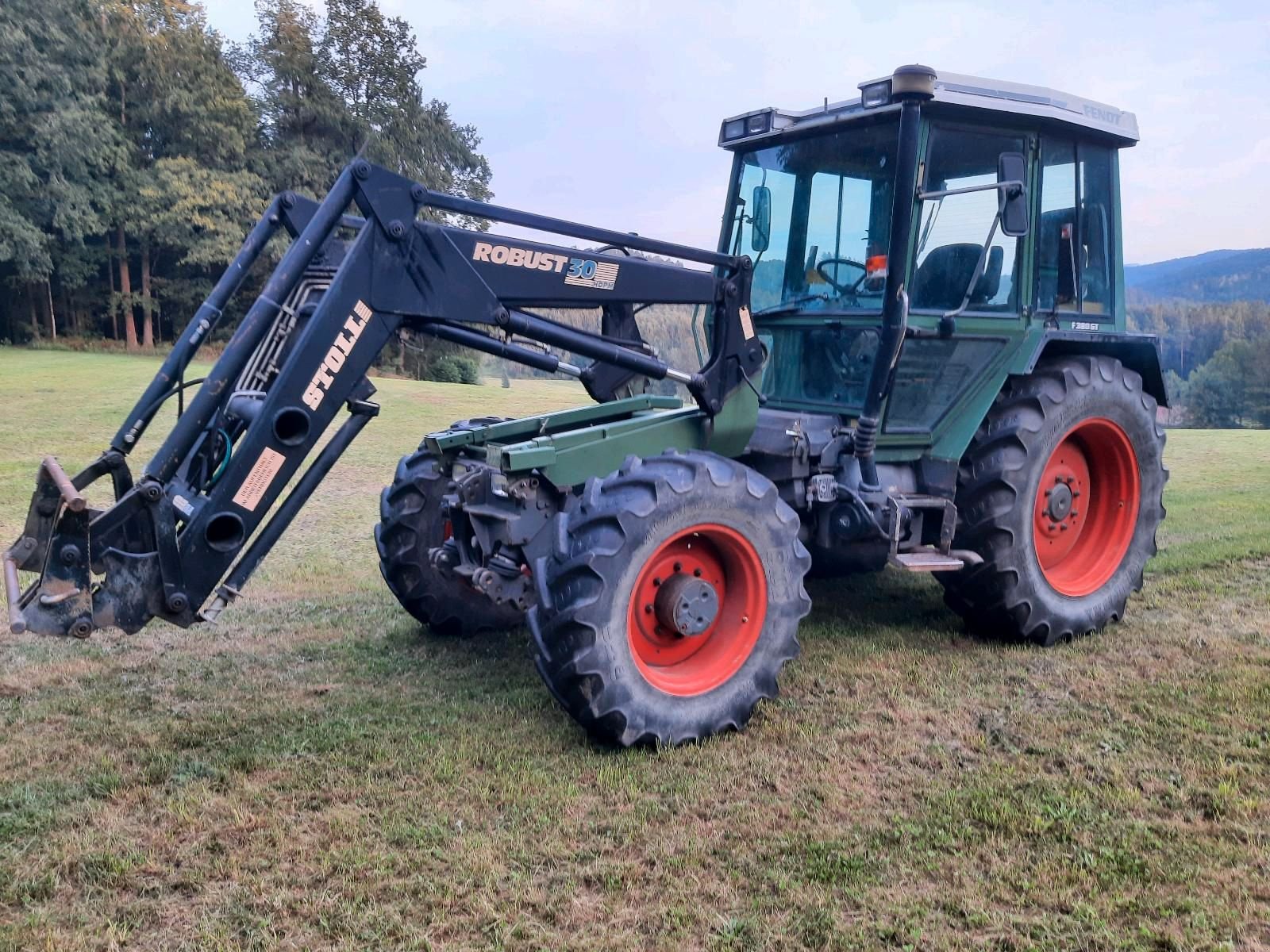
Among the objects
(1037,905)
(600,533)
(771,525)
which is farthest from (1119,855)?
(600,533)

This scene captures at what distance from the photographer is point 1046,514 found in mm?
5633

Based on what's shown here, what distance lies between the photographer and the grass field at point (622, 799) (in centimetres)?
290

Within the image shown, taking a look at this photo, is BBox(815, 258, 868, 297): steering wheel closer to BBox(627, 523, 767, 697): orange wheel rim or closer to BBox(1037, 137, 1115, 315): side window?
BBox(1037, 137, 1115, 315): side window

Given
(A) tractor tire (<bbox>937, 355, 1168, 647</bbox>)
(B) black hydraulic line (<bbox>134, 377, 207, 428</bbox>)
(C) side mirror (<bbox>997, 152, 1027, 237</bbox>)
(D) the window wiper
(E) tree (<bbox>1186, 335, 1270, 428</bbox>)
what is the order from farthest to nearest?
1. (E) tree (<bbox>1186, 335, 1270, 428</bbox>)
2. (D) the window wiper
3. (A) tractor tire (<bbox>937, 355, 1168, 647</bbox>)
4. (C) side mirror (<bbox>997, 152, 1027, 237</bbox>)
5. (B) black hydraulic line (<bbox>134, 377, 207, 428</bbox>)

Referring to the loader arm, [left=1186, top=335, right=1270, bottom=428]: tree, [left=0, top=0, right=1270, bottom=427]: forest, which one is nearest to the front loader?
the loader arm

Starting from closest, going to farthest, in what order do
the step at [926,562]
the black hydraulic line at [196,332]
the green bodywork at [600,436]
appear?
the black hydraulic line at [196,332]
the green bodywork at [600,436]
the step at [926,562]

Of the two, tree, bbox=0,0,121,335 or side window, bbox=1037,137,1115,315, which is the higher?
tree, bbox=0,0,121,335

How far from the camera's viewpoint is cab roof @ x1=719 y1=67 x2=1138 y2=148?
4934 millimetres

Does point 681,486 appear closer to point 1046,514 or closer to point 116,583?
point 116,583

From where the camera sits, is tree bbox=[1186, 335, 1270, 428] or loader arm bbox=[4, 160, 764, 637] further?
tree bbox=[1186, 335, 1270, 428]

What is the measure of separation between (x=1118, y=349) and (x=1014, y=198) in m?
1.65

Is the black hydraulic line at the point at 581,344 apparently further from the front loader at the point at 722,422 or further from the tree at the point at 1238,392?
the tree at the point at 1238,392

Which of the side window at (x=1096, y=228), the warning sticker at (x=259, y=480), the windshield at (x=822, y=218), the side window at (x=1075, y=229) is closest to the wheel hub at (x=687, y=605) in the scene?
the warning sticker at (x=259, y=480)

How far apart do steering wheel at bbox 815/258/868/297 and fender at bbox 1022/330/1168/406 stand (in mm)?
989
